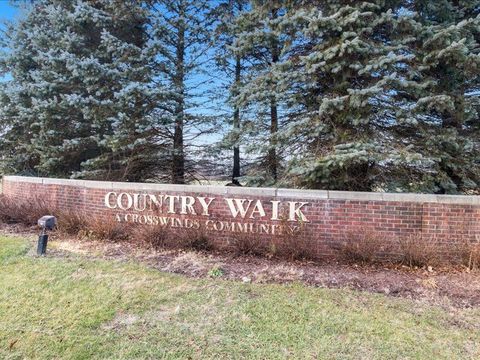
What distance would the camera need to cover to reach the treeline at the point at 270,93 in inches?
233

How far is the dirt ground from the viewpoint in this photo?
157 inches

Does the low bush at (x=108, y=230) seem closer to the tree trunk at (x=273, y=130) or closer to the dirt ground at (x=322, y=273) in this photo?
the dirt ground at (x=322, y=273)

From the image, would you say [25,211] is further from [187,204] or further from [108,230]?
[187,204]

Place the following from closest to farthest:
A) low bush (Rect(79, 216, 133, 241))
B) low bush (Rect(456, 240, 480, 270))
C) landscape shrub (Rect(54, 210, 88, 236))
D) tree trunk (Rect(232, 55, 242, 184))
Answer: low bush (Rect(456, 240, 480, 270)) < low bush (Rect(79, 216, 133, 241)) < landscape shrub (Rect(54, 210, 88, 236)) < tree trunk (Rect(232, 55, 242, 184))

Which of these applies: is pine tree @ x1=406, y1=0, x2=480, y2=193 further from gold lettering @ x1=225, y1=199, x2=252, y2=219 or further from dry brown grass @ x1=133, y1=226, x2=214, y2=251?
dry brown grass @ x1=133, y1=226, x2=214, y2=251

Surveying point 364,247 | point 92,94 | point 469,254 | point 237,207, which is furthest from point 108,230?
point 469,254

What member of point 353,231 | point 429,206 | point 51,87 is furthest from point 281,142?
point 51,87

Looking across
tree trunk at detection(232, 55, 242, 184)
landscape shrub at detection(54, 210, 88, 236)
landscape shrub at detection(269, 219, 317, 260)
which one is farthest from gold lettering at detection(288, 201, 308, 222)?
landscape shrub at detection(54, 210, 88, 236)

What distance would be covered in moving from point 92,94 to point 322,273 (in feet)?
23.3

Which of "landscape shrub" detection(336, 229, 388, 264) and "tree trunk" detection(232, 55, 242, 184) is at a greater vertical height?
"tree trunk" detection(232, 55, 242, 184)

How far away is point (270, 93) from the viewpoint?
669cm

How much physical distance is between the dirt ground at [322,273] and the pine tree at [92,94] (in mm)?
3245

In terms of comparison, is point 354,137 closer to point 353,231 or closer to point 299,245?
point 353,231

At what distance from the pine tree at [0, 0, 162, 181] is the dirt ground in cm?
324
